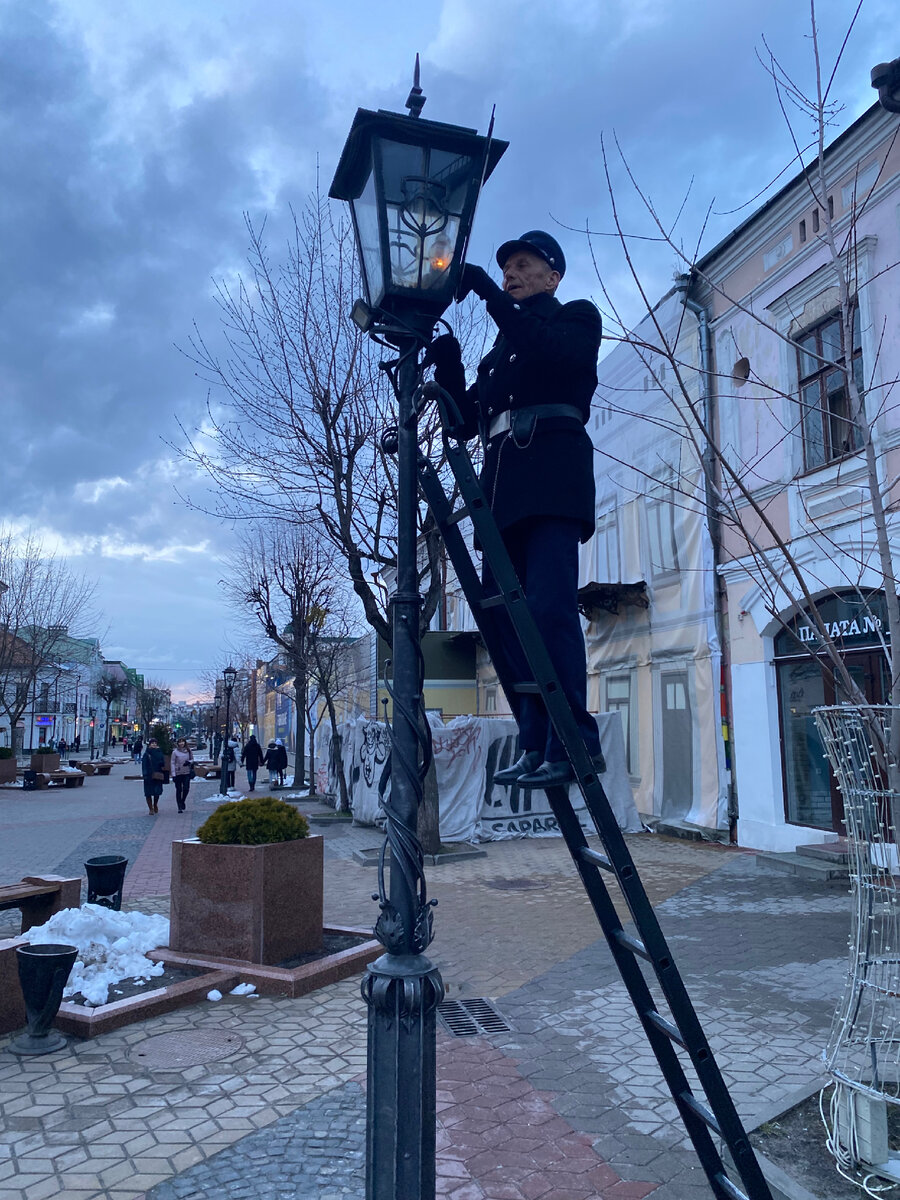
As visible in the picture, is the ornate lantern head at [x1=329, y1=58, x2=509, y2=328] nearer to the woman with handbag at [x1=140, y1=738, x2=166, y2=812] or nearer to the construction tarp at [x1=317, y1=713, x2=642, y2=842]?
the construction tarp at [x1=317, y1=713, x2=642, y2=842]

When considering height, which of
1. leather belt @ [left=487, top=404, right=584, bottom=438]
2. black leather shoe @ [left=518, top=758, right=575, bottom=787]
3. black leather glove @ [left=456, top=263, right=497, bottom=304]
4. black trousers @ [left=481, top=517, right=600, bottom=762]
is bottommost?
black leather shoe @ [left=518, top=758, right=575, bottom=787]

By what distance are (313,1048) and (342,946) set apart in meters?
1.98

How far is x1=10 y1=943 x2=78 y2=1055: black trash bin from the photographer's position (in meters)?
4.87

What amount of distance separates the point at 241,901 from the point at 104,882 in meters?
1.86

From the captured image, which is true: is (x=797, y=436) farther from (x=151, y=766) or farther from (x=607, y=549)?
(x=151, y=766)

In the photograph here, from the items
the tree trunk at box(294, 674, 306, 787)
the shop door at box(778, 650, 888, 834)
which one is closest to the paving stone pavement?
the shop door at box(778, 650, 888, 834)

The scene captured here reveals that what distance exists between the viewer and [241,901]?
6484 mm

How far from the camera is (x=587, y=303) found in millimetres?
2715

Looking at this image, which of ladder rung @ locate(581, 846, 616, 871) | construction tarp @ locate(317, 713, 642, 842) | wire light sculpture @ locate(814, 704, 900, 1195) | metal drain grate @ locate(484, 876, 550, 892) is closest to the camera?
ladder rung @ locate(581, 846, 616, 871)

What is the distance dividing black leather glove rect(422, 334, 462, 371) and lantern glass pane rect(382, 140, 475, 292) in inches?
6.7

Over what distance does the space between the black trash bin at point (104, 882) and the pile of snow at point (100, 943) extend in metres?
0.71

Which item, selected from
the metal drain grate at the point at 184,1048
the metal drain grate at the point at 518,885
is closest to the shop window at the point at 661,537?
the metal drain grate at the point at 518,885

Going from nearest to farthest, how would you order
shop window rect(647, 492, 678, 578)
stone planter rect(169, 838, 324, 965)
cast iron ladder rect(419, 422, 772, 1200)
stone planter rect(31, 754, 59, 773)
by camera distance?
cast iron ladder rect(419, 422, 772, 1200), stone planter rect(169, 838, 324, 965), shop window rect(647, 492, 678, 578), stone planter rect(31, 754, 59, 773)

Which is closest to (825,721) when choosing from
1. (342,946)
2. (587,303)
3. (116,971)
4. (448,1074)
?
(587,303)
